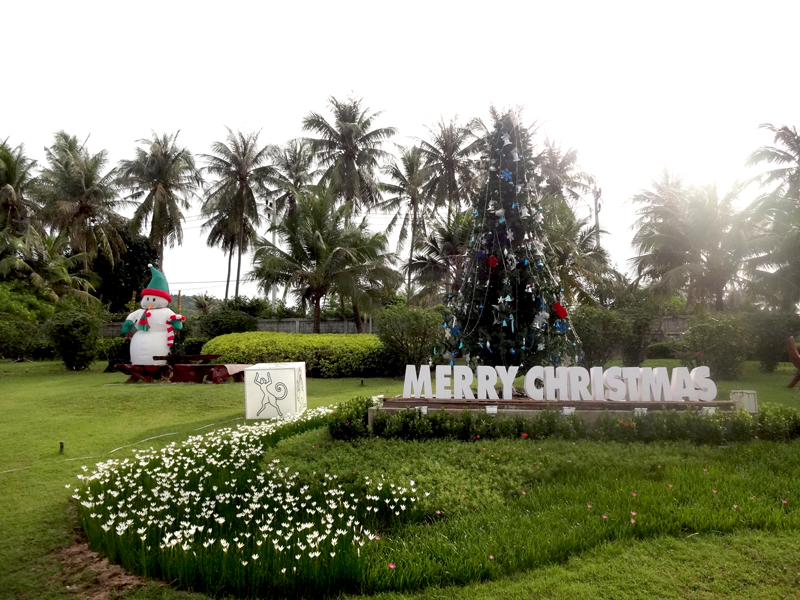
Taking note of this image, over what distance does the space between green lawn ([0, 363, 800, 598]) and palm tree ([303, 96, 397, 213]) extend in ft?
64.9

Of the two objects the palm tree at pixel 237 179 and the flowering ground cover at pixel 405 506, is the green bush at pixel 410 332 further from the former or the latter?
the palm tree at pixel 237 179

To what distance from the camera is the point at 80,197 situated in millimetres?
30531

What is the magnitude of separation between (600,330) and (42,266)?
25.3m

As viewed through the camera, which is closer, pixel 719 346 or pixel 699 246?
pixel 719 346

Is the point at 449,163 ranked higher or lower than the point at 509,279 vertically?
higher

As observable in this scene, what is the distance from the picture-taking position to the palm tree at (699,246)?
21266 mm

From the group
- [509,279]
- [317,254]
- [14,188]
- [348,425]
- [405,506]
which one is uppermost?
[14,188]

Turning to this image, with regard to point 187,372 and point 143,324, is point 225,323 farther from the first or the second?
point 187,372

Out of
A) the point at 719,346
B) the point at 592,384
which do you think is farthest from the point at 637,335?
the point at 592,384

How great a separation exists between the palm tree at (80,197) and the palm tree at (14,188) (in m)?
1.11

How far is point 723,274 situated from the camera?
2117cm

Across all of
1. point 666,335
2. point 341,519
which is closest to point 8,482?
point 341,519

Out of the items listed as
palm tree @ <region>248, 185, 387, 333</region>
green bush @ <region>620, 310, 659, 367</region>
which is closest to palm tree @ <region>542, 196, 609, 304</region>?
green bush @ <region>620, 310, 659, 367</region>

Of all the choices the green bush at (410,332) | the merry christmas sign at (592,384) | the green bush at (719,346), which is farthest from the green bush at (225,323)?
the green bush at (719,346)
